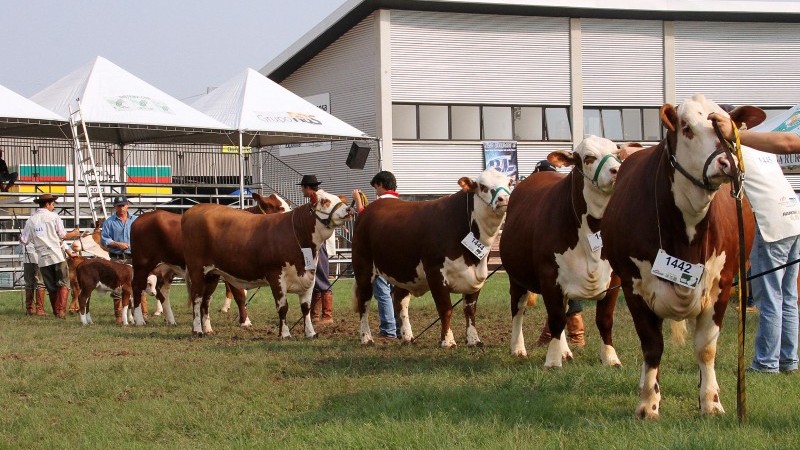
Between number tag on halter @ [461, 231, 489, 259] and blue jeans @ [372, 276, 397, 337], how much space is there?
6.85 feet

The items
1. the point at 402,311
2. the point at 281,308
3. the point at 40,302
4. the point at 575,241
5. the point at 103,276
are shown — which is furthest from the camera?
the point at 40,302

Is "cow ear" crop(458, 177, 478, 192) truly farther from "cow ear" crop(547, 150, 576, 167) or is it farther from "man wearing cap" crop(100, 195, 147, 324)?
"man wearing cap" crop(100, 195, 147, 324)

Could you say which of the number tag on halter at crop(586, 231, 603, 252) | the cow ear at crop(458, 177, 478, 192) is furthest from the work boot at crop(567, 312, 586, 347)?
the number tag on halter at crop(586, 231, 603, 252)

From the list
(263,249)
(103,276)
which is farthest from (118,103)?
(263,249)

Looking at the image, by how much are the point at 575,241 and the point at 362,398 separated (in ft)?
8.54

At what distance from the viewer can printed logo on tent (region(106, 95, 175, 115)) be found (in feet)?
75.5

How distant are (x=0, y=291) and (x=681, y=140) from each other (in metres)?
20.5

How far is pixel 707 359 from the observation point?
21.2ft

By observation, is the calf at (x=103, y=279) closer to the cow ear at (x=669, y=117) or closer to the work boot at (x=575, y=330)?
the work boot at (x=575, y=330)

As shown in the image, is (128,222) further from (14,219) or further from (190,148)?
(190,148)

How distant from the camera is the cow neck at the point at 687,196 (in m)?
6.06

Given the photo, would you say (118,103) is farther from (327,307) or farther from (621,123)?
(621,123)

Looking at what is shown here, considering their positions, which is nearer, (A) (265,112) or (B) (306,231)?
(B) (306,231)

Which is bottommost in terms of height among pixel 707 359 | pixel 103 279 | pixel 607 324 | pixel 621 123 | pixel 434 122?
pixel 103 279
